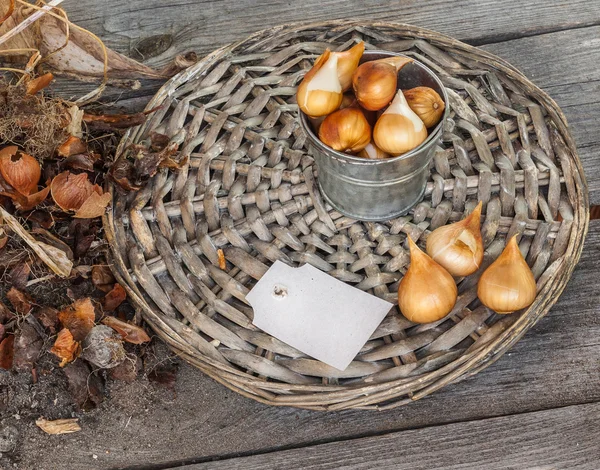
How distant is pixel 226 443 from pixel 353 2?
0.78 meters

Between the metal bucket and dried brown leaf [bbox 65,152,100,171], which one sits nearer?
the metal bucket

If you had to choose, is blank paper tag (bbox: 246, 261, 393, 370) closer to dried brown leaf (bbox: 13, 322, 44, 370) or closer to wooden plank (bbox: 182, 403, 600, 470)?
wooden plank (bbox: 182, 403, 600, 470)

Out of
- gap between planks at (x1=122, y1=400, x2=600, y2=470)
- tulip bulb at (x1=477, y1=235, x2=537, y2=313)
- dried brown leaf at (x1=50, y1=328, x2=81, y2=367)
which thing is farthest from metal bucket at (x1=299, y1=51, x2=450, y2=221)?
dried brown leaf at (x1=50, y1=328, x2=81, y2=367)

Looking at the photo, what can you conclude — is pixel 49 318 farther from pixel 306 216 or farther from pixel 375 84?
pixel 375 84

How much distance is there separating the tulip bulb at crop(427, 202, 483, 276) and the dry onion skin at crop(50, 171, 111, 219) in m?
0.45

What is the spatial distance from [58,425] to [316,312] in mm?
360

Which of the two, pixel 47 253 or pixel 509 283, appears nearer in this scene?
pixel 509 283

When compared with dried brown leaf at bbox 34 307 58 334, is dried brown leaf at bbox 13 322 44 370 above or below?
below

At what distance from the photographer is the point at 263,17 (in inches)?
51.1

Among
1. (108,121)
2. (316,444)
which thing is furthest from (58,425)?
(108,121)

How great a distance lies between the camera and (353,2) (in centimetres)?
131

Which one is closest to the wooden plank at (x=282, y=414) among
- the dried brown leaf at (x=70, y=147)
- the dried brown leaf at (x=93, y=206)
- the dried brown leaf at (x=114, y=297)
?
the dried brown leaf at (x=114, y=297)

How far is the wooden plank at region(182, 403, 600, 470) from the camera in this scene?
0.92 meters

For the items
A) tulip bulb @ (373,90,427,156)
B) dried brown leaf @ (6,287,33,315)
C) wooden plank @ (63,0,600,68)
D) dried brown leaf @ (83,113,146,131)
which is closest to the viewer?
tulip bulb @ (373,90,427,156)
